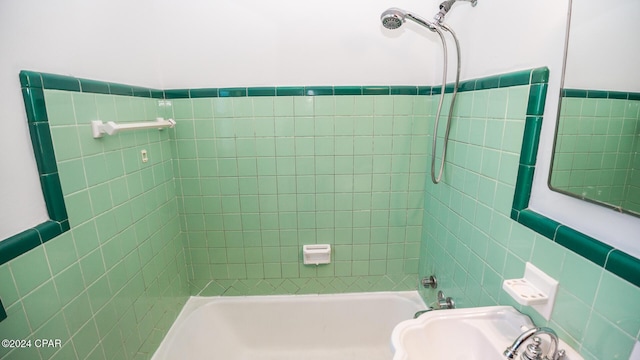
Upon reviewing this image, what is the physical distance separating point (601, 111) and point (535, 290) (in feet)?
1.77

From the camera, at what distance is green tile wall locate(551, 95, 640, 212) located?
0.63 metres

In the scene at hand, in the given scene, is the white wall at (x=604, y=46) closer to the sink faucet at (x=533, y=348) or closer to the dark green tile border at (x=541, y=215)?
the dark green tile border at (x=541, y=215)

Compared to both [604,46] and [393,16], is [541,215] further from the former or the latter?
[393,16]

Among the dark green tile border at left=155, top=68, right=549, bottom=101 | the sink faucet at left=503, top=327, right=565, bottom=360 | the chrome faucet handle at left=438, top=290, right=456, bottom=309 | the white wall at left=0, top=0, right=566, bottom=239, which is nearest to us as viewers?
the sink faucet at left=503, top=327, right=565, bottom=360

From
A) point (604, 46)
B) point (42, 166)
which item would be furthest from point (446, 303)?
point (42, 166)

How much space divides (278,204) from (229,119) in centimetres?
57

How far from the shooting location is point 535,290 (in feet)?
2.81

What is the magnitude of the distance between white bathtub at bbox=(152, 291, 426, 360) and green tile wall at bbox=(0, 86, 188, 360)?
414 millimetres

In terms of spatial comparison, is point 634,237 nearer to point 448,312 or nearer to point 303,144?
point 448,312

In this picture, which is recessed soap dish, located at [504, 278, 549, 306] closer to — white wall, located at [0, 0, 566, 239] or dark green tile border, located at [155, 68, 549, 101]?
white wall, located at [0, 0, 566, 239]

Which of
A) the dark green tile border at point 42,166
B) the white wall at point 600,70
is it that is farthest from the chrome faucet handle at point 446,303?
the dark green tile border at point 42,166

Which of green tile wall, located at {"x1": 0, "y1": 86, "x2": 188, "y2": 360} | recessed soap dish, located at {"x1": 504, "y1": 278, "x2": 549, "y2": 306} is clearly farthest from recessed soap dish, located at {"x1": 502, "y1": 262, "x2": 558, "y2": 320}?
green tile wall, located at {"x1": 0, "y1": 86, "x2": 188, "y2": 360}

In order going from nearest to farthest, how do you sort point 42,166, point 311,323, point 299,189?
1. point 42,166
2. point 299,189
3. point 311,323

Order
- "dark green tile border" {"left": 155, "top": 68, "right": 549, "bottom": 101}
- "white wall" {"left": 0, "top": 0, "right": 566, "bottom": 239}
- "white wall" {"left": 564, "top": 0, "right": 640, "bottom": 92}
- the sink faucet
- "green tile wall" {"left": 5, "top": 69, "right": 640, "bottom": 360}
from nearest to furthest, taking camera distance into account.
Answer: "white wall" {"left": 564, "top": 0, "right": 640, "bottom": 92}, the sink faucet, "green tile wall" {"left": 5, "top": 69, "right": 640, "bottom": 360}, "white wall" {"left": 0, "top": 0, "right": 566, "bottom": 239}, "dark green tile border" {"left": 155, "top": 68, "right": 549, "bottom": 101}
